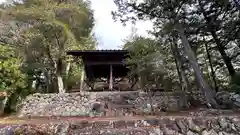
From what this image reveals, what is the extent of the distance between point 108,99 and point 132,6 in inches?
181

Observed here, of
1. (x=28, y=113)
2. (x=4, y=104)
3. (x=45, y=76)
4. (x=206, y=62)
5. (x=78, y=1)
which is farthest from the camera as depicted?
(x=78, y=1)

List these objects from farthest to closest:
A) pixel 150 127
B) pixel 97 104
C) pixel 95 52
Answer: pixel 95 52 < pixel 97 104 < pixel 150 127

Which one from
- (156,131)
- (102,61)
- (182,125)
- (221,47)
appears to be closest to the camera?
(156,131)

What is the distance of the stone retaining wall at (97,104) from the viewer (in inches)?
397

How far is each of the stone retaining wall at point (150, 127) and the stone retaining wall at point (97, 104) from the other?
2.66 metres

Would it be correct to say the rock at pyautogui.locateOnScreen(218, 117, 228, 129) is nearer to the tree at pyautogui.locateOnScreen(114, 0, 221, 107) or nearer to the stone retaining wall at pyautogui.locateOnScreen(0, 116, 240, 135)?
the stone retaining wall at pyautogui.locateOnScreen(0, 116, 240, 135)

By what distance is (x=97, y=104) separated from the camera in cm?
1028

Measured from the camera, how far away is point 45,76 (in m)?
16.4

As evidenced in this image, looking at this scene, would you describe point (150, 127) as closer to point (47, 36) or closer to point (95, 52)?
point (95, 52)

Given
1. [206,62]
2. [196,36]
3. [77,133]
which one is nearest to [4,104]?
[77,133]

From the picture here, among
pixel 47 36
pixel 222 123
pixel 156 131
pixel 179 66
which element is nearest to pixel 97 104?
pixel 156 131

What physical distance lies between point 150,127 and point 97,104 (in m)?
3.98

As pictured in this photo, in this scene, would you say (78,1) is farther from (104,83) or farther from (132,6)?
(132,6)

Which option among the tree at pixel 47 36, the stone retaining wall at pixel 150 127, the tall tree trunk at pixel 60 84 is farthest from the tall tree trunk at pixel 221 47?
the tall tree trunk at pixel 60 84
